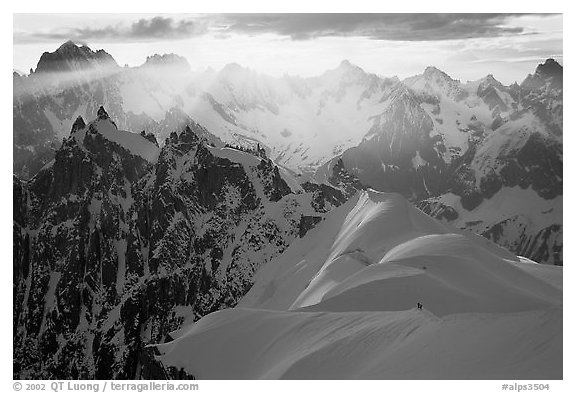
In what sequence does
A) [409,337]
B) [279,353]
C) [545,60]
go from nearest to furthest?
[409,337]
[279,353]
[545,60]

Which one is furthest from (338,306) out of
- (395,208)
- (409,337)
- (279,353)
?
(395,208)

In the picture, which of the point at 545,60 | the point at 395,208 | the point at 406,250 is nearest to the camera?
the point at 545,60

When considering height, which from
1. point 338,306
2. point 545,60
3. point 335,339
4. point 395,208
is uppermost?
point 545,60

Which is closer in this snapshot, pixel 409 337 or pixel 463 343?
pixel 463 343

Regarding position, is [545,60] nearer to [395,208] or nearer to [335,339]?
[335,339]

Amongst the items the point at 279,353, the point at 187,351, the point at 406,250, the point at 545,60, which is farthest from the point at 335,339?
the point at 406,250

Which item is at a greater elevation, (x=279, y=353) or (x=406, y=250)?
(x=279, y=353)
